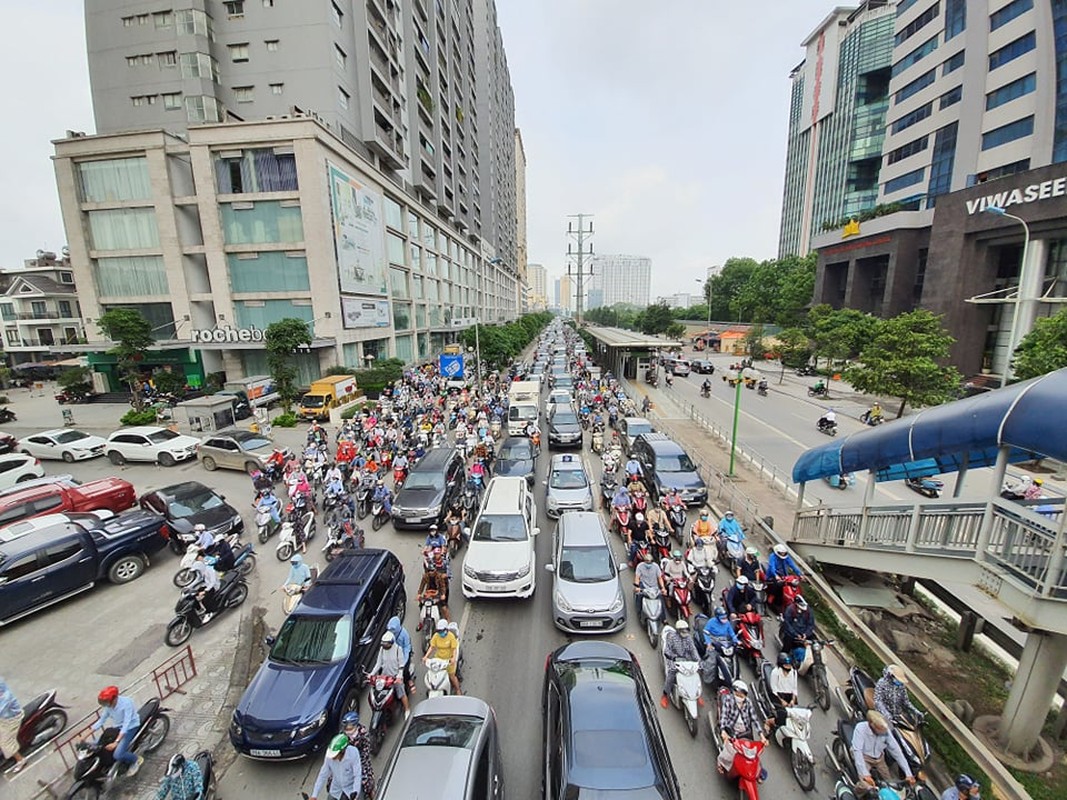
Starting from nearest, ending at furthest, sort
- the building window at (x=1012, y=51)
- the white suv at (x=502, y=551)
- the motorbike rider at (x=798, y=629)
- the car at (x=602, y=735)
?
1. the car at (x=602, y=735)
2. the motorbike rider at (x=798, y=629)
3. the white suv at (x=502, y=551)
4. the building window at (x=1012, y=51)

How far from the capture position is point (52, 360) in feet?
165

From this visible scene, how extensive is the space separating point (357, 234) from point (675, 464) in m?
28.1

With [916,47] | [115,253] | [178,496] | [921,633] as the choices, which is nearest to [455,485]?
[178,496]

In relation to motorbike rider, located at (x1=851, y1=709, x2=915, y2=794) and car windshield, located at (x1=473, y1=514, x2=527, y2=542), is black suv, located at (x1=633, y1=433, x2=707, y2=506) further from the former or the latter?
motorbike rider, located at (x1=851, y1=709, x2=915, y2=794)

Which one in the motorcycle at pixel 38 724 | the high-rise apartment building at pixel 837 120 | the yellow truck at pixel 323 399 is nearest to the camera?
the motorcycle at pixel 38 724

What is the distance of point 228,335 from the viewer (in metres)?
28.9

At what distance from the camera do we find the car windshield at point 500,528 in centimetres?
939

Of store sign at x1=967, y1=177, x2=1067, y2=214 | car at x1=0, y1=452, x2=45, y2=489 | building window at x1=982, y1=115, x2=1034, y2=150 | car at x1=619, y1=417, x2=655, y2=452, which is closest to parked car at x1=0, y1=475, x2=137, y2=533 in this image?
car at x1=0, y1=452, x2=45, y2=489

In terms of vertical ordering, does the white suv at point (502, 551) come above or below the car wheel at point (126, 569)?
above

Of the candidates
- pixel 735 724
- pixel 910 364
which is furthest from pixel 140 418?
pixel 910 364

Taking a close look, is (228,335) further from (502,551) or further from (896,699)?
(896,699)

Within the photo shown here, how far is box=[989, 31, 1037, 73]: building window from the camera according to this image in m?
31.5

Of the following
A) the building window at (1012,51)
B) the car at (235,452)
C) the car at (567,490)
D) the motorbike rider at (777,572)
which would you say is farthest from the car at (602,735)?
the building window at (1012,51)

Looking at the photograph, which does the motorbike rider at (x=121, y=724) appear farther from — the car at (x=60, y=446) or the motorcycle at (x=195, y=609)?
the car at (x=60, y=446)
